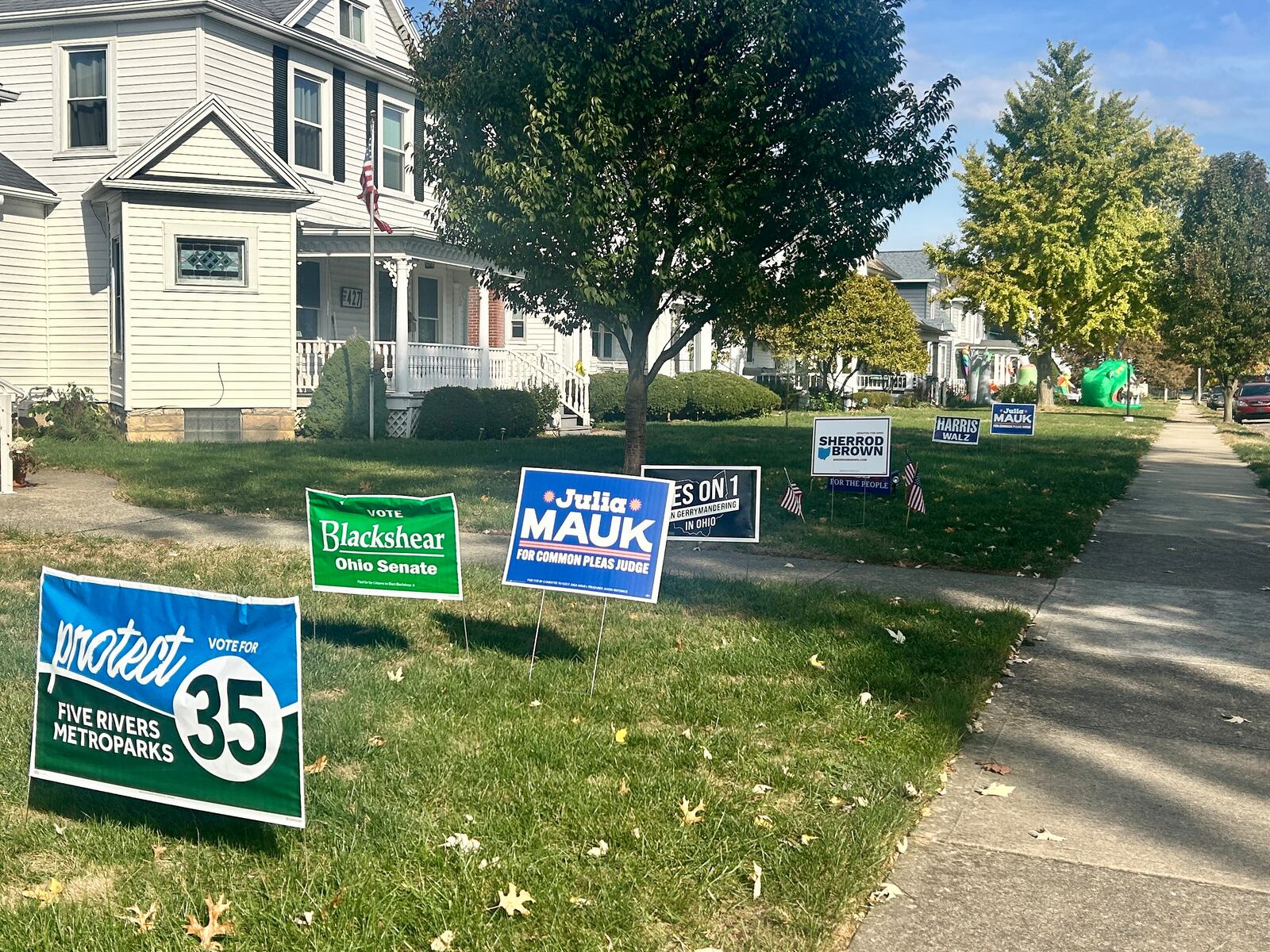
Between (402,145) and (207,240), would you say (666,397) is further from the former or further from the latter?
(207,240)

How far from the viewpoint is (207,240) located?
20.3 m

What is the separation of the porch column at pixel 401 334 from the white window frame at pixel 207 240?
2506 millimetres

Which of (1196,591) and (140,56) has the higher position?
(140,56)

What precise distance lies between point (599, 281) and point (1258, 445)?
67.4 ft

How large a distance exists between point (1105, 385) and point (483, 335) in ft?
151

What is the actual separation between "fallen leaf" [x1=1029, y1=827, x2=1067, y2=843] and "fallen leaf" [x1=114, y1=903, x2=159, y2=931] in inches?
122

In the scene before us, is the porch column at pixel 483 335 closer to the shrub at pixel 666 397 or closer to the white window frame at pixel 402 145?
the white window frame at pixel 402 145

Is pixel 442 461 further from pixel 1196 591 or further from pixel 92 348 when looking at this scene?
pixel 1196 591

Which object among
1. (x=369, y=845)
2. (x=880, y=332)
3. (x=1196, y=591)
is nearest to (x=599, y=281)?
(x=1196, y=591)

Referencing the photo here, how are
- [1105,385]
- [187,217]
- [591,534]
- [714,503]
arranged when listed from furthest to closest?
[1105,385] → [187,217] → [714,503] → [591,534]

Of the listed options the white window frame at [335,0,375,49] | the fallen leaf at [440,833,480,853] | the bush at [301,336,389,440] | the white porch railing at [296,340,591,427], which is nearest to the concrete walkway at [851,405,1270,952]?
the fallen leaf at [440,833,480,853]

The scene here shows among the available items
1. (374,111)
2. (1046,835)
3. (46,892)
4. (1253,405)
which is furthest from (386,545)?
(1253,405)

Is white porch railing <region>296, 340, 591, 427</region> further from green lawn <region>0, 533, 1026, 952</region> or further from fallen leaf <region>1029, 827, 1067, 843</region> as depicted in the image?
fallen leaf <region>1029, 827, 1067, 843</region>

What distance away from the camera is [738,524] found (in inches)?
329
